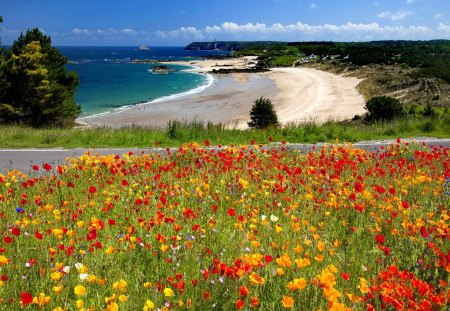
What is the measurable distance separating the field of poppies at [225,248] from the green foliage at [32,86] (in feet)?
83.7

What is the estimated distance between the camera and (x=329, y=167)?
23.9 feet

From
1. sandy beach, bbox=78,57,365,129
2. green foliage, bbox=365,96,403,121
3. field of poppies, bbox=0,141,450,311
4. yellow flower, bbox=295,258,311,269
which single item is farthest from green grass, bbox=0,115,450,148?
sandy beach, bbox=78,57,365,129

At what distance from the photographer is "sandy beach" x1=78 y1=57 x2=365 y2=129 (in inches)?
1606

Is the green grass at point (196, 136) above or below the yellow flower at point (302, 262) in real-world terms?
below

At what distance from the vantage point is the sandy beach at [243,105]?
40781mm

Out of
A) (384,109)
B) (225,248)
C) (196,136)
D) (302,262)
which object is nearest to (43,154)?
(196,136)

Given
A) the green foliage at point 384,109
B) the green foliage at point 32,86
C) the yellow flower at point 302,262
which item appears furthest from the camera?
the green foliage at point 384,109

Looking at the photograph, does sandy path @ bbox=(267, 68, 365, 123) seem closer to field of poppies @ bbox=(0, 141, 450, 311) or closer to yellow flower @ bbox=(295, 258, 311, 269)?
field of poppies @ bbox=(0, 141, 450, 311)

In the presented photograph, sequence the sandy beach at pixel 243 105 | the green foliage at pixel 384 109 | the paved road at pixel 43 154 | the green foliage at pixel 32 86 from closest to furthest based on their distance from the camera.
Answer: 1. the paved road at pixel 43 154
2. the green foliage at pixel 32 86
3. the green foliage at pixel 384 109
4. the sandy beach at pixel 243 105

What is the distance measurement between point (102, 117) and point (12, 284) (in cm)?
4161

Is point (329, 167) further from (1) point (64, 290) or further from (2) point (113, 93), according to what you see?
(2) point (113, 93)

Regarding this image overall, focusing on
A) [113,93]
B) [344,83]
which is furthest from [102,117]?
[344,83]

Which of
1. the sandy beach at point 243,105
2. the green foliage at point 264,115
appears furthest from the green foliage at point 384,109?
the green foliage at point 264,115

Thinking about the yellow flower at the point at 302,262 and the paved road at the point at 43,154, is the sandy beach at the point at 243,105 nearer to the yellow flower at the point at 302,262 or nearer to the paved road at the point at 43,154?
the paved road at the point at 43,154
